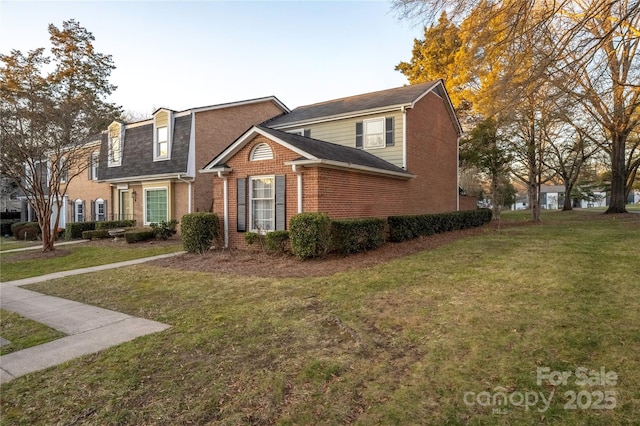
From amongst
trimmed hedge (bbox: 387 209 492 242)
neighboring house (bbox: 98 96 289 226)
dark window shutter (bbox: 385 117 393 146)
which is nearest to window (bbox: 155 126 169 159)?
neighboring house (bbox: 98 96 289 226)

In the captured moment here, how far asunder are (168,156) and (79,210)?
10440 mm

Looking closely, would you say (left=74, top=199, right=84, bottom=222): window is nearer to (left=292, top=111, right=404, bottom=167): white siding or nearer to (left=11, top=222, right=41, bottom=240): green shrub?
(left=11, top=222, right=41, bottom=240): green shrub

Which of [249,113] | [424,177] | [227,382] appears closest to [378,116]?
[424,177]

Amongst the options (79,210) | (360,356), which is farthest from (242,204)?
(79,210)

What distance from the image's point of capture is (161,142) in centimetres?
1805

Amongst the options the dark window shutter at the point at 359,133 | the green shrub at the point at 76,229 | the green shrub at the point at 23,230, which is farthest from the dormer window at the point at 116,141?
the dark window shutter at the point at 359,133

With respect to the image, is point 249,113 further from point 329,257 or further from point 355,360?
point 355,360

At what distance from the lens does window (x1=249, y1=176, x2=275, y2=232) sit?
1170 centimetres

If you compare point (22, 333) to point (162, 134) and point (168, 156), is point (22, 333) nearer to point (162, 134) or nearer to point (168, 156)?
point (168, 156)

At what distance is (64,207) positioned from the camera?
80.0ft

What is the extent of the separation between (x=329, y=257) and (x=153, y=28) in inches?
371

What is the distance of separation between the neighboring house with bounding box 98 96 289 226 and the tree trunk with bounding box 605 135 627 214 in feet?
68.9

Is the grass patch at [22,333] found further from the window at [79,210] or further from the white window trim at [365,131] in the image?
the window at [79,210]

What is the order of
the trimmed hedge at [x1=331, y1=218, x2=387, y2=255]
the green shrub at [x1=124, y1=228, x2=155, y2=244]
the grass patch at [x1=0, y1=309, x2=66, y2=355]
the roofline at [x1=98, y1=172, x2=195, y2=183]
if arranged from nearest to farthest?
the grass patch at [x1=0, y1=309, x2=66, y2=355]
the trimmed hedge at [x1=331, y1=218, x2=387, y2=255]
the green shrub at [x1=124, y1=228, x2=155, y2=244]
the roofline at [x1=98, y1=172, x2=195, y2=183]
